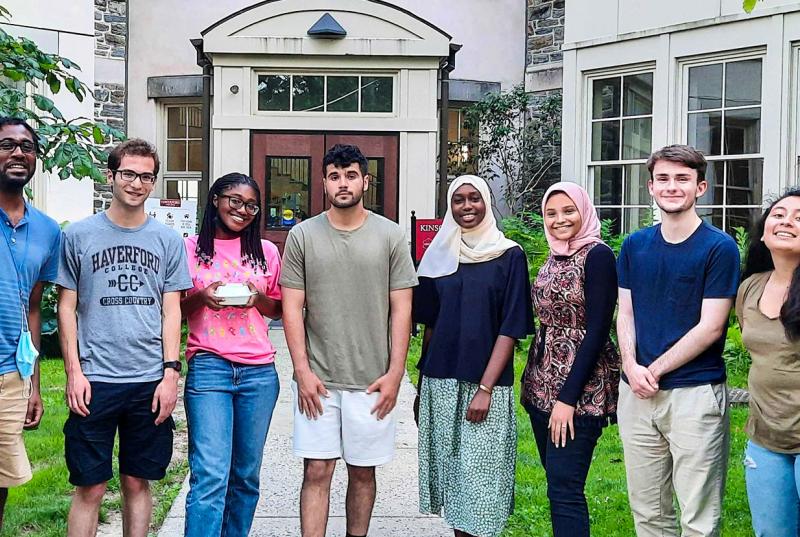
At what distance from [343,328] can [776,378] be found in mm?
1730

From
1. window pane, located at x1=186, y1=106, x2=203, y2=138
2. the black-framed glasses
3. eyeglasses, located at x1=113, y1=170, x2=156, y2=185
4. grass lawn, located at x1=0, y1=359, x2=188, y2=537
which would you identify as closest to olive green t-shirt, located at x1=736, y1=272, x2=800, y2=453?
the black-framed glasses

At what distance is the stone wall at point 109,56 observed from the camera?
13.3 meters

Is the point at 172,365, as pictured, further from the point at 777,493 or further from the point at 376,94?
the point at 376,94

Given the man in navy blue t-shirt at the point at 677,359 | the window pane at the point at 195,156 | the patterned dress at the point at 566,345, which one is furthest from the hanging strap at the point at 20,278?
the window pane at the point at 195,156

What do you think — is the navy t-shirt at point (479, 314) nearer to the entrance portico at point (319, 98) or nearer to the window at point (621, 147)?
the window at point (621, 147)

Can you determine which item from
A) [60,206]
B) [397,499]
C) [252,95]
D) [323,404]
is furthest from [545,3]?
[323,404]

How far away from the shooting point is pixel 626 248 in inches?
143

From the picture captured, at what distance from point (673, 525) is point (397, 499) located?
208cm

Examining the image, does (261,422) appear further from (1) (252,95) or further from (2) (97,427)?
(1) (252,95)

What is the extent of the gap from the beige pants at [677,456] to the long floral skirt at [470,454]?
0.54m

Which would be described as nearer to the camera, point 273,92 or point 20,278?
point 20,278

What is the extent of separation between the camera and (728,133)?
934cm

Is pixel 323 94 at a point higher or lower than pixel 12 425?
higher

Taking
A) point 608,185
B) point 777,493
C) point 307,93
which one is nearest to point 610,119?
Answer: point 608,185
